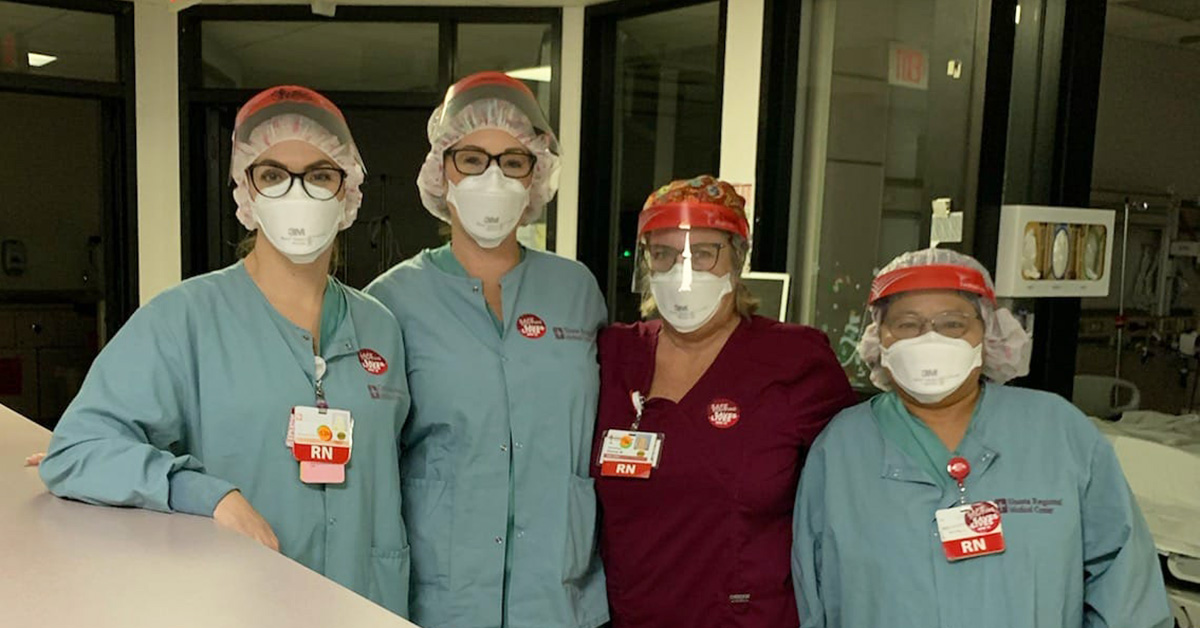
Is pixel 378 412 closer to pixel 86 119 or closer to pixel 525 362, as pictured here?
pixel 525 362

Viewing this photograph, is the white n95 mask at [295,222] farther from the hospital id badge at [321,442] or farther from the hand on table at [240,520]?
the hand on table at [240,520]

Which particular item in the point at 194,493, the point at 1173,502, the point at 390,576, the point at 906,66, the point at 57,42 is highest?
the point at 57,42

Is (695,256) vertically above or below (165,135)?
below

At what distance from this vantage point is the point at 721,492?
5.74 ft

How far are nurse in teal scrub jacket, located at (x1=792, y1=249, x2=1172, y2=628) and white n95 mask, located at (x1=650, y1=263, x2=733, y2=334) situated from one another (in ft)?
1.00

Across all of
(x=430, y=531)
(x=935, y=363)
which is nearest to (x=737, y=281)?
(x=935, y=363)

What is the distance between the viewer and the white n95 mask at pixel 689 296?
1.83 m

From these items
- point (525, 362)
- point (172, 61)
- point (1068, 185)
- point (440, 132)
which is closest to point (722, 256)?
point (525, 362)

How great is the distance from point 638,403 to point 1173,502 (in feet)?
6.84

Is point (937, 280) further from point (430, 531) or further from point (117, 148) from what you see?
point (117, 148)

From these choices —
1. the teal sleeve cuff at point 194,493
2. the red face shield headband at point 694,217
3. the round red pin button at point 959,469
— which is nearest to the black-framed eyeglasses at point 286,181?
the teal sleeve cuff at point 194,493

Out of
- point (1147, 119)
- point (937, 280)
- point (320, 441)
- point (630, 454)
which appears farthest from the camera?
point (1147, 119)

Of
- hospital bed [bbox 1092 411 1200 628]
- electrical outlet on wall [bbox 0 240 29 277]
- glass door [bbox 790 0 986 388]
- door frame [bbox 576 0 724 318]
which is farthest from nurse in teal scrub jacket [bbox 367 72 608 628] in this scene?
electrical outlet on wall [bbox 0 240 29 277]

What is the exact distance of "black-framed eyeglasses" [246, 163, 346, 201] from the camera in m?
1.57
